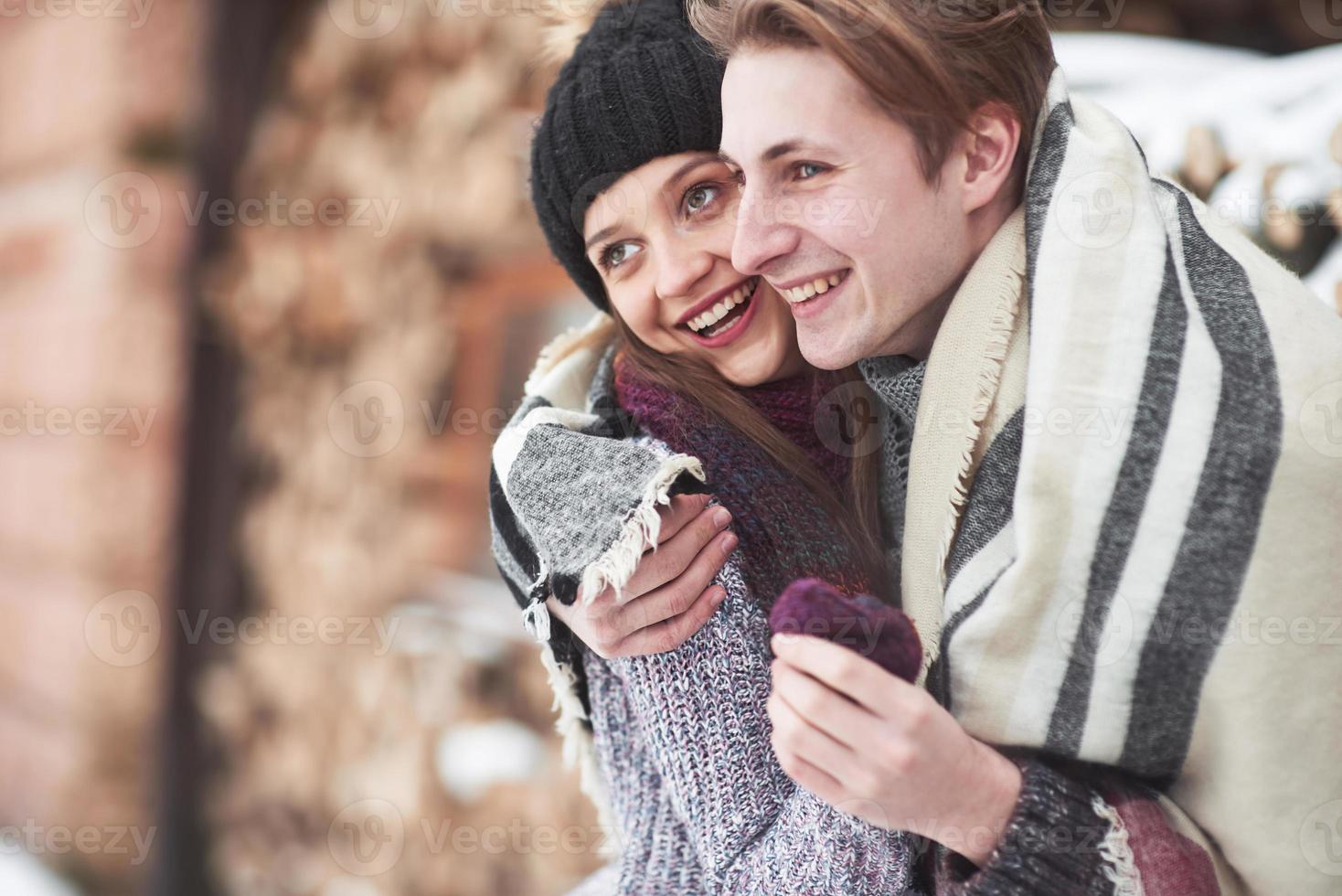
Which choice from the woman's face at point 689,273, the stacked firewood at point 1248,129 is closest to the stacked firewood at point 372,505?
the stacked firewood at point 1248,129

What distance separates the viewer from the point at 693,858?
3.76ft

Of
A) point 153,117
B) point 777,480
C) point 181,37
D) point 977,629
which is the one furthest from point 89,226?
point 977,629

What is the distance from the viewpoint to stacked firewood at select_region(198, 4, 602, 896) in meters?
2.59

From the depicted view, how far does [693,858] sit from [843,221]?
0.70m

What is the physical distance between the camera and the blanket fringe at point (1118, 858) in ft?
2.68

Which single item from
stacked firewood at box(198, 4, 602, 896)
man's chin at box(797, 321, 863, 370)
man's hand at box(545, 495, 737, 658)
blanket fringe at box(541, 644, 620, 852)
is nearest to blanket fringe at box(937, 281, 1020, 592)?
man's chin at box(797, 321, 863, 370)

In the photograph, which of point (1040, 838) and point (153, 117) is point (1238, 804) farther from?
point (153, 117)

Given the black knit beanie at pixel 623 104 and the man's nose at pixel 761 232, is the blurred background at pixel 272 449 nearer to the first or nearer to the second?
the black knit beanie at pixel 623 104

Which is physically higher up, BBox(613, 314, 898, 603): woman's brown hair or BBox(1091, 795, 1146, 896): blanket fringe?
BBox(613, 314, 898, 603): woman's brown hair

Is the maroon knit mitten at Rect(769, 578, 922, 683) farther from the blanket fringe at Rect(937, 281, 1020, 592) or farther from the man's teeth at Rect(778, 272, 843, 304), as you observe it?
the man's teeth at Rect(778, 272, 843, 304)

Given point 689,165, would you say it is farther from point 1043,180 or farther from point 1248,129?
point 1248,129

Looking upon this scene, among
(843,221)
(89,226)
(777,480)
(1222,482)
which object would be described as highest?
(843,221)

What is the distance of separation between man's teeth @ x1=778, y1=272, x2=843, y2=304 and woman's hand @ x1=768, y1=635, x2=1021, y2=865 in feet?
1.14

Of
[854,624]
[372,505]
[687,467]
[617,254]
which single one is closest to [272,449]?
[372,505]
